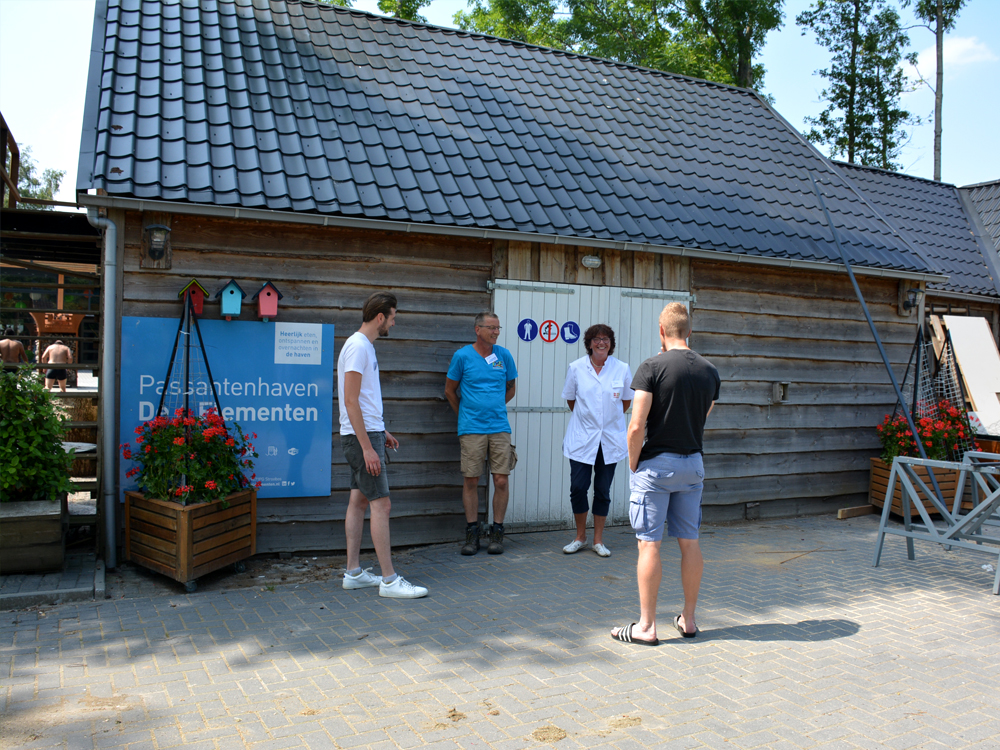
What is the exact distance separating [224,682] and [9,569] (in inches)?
91.7

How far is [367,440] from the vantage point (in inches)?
193

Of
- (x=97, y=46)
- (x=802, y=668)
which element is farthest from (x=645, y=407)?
(x=97, y=46)

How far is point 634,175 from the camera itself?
26.1 feet

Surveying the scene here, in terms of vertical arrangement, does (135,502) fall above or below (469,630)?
above

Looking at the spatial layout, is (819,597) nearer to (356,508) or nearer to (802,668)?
(802,668)

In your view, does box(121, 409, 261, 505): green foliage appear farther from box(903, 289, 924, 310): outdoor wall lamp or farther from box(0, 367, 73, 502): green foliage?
box(903, 289, 924, 310): outdoor wall lamp

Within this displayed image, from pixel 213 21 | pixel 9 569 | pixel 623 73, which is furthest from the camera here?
pixel 623 73

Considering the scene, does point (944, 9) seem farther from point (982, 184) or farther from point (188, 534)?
point (188, 534)

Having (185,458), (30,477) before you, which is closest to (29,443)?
(30,477)

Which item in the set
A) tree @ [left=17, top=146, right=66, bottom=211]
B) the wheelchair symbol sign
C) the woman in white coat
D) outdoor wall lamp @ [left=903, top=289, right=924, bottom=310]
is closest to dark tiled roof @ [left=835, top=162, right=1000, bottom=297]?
outdoor wall lamp @ [left=903, top=289, right=924, bottom=310]

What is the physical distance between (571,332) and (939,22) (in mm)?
20610

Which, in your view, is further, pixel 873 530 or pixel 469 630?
pixel 873 530

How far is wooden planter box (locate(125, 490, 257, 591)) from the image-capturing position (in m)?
4.97

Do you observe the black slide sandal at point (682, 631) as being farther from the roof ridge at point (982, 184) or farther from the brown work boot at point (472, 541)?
the roof ridge at point (982, 184)
